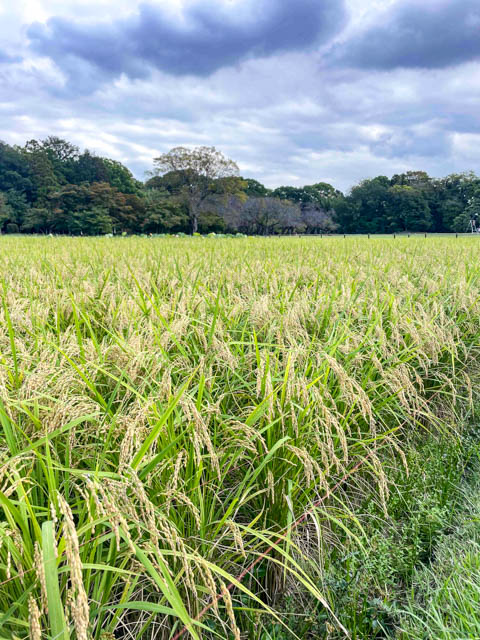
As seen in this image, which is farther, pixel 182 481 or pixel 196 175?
pixel 196 175

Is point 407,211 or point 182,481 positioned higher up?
point 407,211

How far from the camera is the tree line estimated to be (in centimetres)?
5638

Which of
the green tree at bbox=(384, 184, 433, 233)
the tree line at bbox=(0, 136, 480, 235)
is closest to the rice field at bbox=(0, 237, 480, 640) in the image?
the tree line at bbox=(0, 136, 480, 235)

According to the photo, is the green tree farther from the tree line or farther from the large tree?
the large tree

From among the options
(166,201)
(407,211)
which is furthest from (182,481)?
(407,211)

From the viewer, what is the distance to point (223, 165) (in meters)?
58.1

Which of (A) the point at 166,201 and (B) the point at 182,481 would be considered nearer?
(B) the point at 182,481

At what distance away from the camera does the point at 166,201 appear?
58.1 metres

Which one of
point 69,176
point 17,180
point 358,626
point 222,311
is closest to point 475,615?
point 358,626

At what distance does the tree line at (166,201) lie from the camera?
185 ft

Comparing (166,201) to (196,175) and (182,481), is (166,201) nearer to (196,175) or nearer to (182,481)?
(196,175)

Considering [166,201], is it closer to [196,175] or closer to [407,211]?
[196,175]

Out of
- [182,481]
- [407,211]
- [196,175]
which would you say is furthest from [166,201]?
[182,481]

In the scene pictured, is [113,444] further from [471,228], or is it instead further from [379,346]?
[471,228]
